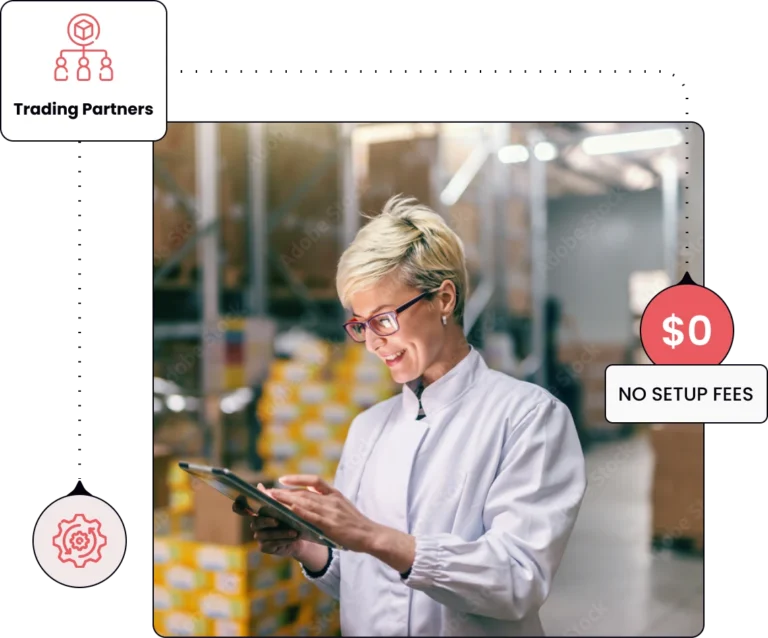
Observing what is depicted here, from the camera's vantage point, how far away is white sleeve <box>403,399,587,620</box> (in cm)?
169

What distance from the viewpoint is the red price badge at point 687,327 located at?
6.61ft

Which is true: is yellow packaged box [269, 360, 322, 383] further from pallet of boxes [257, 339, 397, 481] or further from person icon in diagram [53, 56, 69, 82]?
person icon in diagram [53, 56, 69, 82]

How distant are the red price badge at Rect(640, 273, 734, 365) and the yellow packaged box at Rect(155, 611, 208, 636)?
162cm

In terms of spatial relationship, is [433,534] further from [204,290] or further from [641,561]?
[641,561]

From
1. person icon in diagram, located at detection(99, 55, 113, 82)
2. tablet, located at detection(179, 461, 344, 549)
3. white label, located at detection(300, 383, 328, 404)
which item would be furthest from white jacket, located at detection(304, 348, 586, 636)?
person icon in diagram, located at detection(99, 55, 113, 82)

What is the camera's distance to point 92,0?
193cm

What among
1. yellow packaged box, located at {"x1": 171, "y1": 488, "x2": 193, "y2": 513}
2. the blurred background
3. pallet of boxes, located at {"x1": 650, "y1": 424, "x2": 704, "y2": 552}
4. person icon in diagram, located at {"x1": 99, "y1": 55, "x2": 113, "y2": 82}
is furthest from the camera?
pallet of boxes, located at {"x1": 650, "y1": 424, "x2": 704, "y2": 552}

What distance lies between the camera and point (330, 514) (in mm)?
1633

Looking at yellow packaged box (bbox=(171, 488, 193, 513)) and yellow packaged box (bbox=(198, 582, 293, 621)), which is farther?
yellow packaged box (bbox=(171, 488, 193, 513))

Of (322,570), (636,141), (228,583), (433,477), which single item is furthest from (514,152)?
(228,583)

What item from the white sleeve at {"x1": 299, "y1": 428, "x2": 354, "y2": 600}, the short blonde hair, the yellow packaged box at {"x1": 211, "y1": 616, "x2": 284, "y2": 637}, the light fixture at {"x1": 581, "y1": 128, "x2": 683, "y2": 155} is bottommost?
the yellow packaged box at {"x1": 211, "y1": 616, "x2": 284, "y2": 637}

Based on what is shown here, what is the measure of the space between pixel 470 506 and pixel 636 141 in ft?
4.61

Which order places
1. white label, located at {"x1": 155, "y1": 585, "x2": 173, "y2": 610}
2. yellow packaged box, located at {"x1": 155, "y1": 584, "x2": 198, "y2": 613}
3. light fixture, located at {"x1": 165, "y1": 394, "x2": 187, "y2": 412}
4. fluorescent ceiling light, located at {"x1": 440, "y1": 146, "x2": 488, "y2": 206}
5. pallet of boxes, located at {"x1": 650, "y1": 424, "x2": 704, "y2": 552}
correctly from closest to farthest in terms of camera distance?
white label, located at {"x1": 155, "y1": 585, "x2": 173, "y2": 610} → yellow packaged box, located at {"x1": 155, "y1": 584, "x2": 198, "y2": 613} → light fixture, located at {"x1": 165, "y1": 394, "x2": 187, "y2": 412} → fluorescent ceiling light, located at {"x1": 440, "y1": 146, "x2": 488, "y2": 206} → pallet of boxes, located at {"x1": 650, "y1": 424, "x2": 704, "y2": 552}

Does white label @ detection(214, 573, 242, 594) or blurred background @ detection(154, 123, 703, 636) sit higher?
blurred background @ detection(154, 123, 703, 636)
